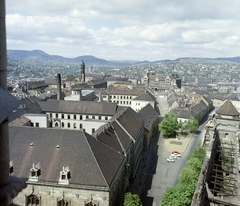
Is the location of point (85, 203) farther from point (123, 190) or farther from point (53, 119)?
point (53, 119)

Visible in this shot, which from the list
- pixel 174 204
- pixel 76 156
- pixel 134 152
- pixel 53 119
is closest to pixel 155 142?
pixel 134 152

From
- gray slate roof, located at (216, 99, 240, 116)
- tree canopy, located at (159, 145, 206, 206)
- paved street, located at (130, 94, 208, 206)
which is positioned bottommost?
paved street, located at (130, 94, 208, 206)

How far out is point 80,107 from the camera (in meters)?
72.5

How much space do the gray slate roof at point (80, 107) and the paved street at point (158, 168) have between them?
1515cm

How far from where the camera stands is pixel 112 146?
38125 millimetres

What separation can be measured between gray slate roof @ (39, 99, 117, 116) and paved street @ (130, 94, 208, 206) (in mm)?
15155

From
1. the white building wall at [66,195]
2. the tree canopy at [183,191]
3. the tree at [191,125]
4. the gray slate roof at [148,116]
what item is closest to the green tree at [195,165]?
the tree canopy at [183,191]

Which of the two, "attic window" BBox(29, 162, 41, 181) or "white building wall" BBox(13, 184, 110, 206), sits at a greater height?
"attic window" BBox(29, 162, 41, 181)

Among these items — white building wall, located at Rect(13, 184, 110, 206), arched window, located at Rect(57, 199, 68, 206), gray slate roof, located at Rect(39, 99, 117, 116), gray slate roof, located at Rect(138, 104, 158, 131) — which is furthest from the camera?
gray slate roof, located at Rect(39, 99, 117, 116)

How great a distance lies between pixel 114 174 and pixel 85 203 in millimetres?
4833

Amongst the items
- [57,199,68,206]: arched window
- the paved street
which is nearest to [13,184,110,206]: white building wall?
[57,199,68,206]: arched window

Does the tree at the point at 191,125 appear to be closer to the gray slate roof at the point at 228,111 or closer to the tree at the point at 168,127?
the tree at the point at 168,127

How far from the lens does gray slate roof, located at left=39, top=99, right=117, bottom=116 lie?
234 ft

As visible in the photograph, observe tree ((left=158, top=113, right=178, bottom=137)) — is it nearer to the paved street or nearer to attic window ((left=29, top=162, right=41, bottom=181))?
the paved street
